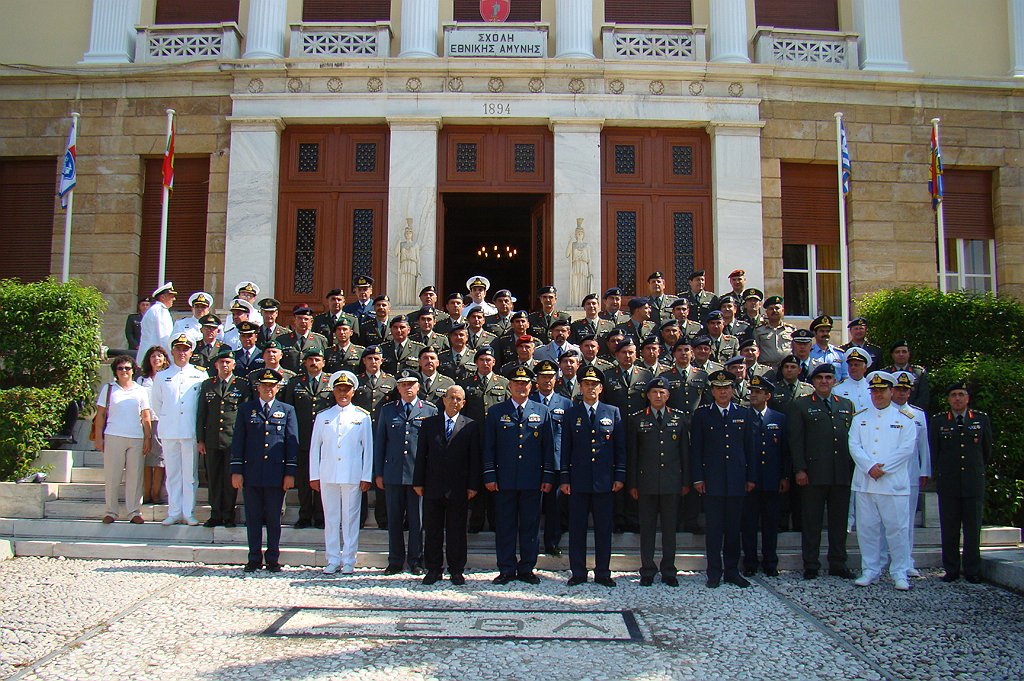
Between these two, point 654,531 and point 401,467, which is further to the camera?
point 401,467

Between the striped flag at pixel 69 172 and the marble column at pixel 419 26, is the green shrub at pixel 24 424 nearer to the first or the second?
the striped flag at pixel 69 172

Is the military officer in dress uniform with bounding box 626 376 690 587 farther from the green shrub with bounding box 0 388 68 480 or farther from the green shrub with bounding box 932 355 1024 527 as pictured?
the green shrub with bounding box 0 388 68 480

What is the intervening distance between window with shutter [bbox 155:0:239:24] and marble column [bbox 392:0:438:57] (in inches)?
140

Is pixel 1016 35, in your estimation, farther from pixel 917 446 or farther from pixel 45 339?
pixel 45 339

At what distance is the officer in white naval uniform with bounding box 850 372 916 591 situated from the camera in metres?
8.26

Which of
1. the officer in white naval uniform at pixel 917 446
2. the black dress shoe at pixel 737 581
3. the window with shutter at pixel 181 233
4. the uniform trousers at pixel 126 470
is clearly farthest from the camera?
the window with shutter at pixel 181 233

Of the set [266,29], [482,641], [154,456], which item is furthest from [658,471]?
[266,29]

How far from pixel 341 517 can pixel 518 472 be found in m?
1.82

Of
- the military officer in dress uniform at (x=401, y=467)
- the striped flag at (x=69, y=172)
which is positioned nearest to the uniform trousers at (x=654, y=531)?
the military officer in dress uniform at (x=401, y=467)

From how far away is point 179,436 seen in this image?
9.35 metres

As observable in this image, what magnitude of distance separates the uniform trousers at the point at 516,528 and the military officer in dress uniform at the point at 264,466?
210 cm

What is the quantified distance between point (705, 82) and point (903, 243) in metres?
4.73

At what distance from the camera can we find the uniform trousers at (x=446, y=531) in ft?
26.3

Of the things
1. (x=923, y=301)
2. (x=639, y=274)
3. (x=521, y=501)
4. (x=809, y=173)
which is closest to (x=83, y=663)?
(x=521, y=501)
